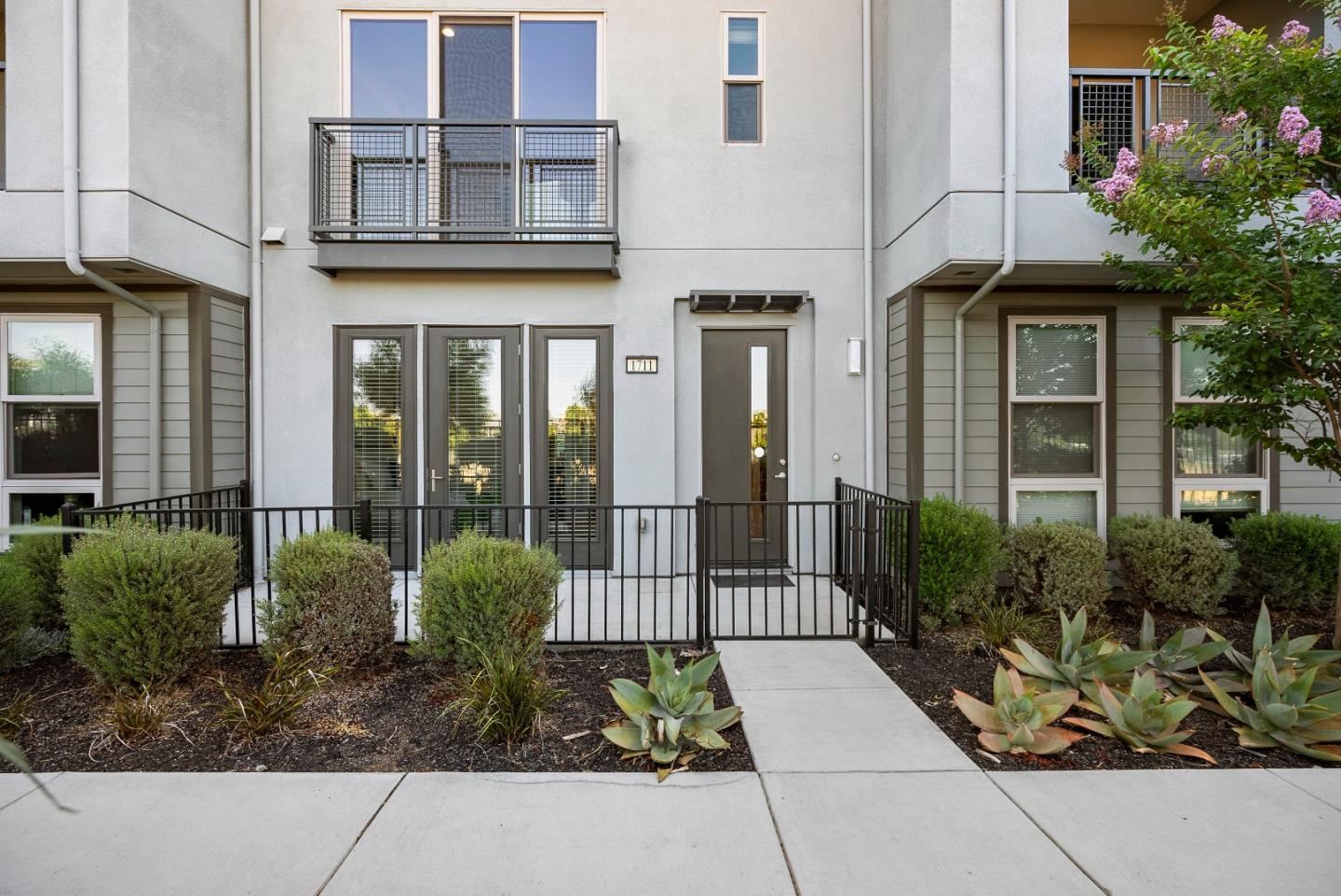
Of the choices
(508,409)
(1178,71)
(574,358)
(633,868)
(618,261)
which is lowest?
(633,868)

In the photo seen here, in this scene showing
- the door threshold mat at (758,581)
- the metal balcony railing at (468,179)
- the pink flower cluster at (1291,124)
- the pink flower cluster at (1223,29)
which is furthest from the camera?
the metal balcony railing at (468,179)

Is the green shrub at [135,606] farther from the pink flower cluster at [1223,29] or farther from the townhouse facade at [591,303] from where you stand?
the pink flower cluster at [1223,29]

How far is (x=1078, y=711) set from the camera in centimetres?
348

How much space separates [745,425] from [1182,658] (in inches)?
151

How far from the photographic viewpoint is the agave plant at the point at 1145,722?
10.1ft

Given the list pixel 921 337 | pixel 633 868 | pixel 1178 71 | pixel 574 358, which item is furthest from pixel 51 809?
pixel 1178 71

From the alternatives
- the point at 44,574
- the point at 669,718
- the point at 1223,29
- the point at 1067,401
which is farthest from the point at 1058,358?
the point at 44,574

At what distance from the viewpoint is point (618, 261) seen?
6238 millimetres

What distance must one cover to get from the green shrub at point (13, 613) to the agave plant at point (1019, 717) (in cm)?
550

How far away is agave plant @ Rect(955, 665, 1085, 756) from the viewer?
3.06 metres

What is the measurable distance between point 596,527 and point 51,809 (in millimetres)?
4084

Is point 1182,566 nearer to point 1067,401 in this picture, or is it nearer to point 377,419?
point 1067,401

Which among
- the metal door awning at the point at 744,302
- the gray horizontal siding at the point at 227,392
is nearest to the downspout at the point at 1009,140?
the metal door awning at the point at 744,302

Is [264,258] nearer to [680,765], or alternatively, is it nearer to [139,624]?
[139,624]
